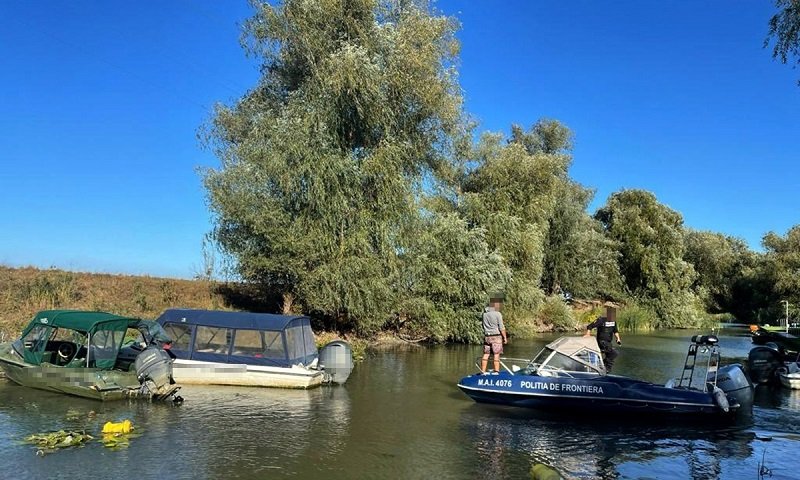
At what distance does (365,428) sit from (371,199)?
13.7 metres

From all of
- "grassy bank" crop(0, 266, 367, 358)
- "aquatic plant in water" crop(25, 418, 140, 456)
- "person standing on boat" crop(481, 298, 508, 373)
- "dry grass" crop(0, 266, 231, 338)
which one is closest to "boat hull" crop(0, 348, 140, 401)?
"aquatic plant in water" crop(25, 418, 140, 456)

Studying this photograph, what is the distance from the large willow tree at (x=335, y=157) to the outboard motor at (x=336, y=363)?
6.53 meters

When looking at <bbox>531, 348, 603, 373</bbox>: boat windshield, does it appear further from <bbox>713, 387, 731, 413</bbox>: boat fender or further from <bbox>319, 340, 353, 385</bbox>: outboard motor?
<bbox>319, 340, 353, 385</bbox>: outboard motor

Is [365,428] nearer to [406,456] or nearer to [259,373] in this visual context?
[406,456]

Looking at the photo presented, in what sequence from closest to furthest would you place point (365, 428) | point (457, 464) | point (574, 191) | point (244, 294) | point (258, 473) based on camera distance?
point (258, 473), point (457, 464), point (365, 428), point (244, 294), point (574, 191)

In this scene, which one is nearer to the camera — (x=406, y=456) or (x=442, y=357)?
(x=406, y=456)

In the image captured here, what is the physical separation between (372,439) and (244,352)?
19.8ft

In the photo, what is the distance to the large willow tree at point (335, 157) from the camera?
22.7m

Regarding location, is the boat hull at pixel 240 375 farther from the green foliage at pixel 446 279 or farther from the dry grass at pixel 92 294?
the green foliage at pixel 446 279

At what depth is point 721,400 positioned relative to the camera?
40.5ft

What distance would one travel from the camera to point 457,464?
941 centimetres

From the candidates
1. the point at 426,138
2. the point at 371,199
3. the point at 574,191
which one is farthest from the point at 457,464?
the point at 574,191

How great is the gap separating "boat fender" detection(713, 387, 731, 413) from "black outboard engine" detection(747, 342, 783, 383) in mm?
8106

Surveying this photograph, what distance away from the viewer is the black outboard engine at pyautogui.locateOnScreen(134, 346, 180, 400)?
1284cm
